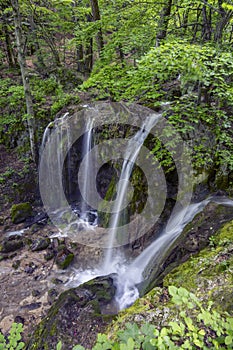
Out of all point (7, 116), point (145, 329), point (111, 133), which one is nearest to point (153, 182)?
point (111, 133)

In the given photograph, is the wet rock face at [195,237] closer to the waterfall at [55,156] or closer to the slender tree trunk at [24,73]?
the waterfall at [55,156]

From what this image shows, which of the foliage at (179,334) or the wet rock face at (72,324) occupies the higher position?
the foliage at (179,334)

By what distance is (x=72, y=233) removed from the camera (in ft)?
22.3

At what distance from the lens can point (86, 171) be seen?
771 centimetres

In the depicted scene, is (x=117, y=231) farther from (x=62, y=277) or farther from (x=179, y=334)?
(x=179, y=334)

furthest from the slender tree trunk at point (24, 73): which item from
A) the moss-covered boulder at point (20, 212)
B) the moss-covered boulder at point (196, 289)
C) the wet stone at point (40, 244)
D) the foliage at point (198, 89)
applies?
the moss-covered boulder at point (196, 289)

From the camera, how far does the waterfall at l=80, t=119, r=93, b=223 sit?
7.48 meters

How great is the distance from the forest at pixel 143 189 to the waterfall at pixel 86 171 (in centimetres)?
47

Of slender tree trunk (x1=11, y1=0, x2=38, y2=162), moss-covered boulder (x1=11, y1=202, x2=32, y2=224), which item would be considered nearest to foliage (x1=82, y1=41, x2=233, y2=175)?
slender tree trunk (x1=11, y1=0, x2=38, y2=162)

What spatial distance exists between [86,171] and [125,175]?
231 cm

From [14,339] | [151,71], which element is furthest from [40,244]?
[151,71]

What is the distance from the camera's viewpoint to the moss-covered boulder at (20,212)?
711 centimetres

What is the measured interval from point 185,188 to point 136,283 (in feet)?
6.44

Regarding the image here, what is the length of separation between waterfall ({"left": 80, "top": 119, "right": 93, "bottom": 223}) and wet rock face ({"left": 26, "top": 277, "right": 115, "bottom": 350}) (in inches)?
143
